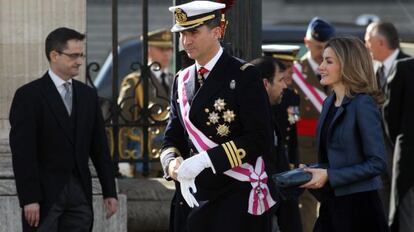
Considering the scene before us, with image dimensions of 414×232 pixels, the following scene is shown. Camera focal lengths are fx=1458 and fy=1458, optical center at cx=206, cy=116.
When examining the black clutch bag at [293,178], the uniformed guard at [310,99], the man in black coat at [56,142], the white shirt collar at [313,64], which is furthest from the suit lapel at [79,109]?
the white shirt collar at [313,64]

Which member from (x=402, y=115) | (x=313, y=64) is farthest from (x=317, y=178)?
(x=313, y=64)

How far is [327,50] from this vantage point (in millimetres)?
6641

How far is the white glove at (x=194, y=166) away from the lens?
6.51 m

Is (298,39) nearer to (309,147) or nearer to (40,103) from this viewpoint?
(309,147)

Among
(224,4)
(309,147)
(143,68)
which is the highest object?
(224,4)

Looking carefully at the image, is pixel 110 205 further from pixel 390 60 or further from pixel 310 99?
pixel 390 60

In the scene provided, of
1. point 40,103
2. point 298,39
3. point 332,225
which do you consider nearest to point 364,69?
point 332,225

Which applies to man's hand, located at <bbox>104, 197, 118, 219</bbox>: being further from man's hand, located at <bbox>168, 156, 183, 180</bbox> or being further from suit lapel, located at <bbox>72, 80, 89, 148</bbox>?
man's hand, located at <bbox>168, 156, 183, 180</bbox>

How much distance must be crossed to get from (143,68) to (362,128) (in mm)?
3241

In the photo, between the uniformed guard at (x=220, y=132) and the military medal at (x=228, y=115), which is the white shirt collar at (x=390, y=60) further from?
the military medal at (x=228, y=115)

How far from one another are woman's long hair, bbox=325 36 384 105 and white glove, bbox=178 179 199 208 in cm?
81

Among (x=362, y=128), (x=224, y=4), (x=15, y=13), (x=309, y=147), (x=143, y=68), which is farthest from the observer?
(x=309, y=147)

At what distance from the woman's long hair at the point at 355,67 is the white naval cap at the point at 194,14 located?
0.58m

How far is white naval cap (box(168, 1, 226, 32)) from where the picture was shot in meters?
6.68
